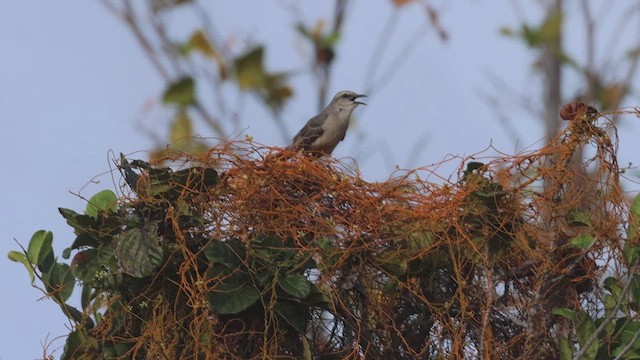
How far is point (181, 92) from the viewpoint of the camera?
34.3 feet

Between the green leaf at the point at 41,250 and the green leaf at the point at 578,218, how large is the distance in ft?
7.58

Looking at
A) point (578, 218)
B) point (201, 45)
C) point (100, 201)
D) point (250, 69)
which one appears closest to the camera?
point (578, 218)

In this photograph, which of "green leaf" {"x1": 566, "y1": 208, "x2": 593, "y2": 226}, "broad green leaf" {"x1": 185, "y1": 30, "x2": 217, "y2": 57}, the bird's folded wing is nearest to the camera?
"green leaf" {"x1": 566, "y1": 208, "x2": 593, "y2": 226}

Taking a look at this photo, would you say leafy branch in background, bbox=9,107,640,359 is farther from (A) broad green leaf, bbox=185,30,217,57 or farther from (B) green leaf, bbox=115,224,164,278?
(A) broad green leaf, bbox=185,30,217,57

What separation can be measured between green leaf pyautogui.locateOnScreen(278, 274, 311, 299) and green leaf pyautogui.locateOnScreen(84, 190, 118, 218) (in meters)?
0.91

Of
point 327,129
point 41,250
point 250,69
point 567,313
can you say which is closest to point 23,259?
point 41,250

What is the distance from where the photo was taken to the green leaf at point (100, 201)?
20.4 feet

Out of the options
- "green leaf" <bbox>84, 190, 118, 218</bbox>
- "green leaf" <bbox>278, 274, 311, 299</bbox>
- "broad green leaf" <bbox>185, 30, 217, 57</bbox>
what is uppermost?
"broad green leaf" <bbox>185, 30, 217, 57</bbox>

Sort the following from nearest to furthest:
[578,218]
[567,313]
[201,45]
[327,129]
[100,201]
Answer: [567,313], [578,218], [100,201], [327,129], [201,45]

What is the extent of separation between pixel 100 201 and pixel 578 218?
82.0 inches

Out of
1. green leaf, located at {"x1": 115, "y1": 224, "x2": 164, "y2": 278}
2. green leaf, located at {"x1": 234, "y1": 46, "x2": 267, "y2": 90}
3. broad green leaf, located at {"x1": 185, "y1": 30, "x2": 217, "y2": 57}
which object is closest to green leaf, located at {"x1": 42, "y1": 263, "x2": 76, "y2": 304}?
green leaf, located at {"x1": 115, "y1": 224, "x2": 164, "y2": 278}

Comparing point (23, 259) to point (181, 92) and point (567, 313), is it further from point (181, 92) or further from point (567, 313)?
point (181, 92)

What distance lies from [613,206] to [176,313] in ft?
6.36

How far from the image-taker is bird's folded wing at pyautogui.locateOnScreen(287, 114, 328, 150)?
10.2 m
